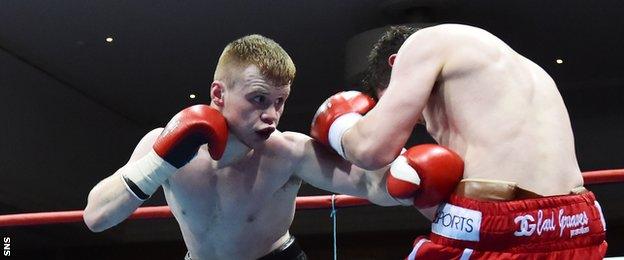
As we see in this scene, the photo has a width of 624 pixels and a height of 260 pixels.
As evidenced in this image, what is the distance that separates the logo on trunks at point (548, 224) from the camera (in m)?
1.38

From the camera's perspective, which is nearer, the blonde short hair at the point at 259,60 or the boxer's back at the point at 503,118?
the boxer's back at the point at 503,118

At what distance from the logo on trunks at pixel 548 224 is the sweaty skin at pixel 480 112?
6 cm

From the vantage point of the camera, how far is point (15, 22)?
17.2 ft

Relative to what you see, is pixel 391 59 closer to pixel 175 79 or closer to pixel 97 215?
pixel 97 215

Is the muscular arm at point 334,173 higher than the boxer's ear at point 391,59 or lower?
lower

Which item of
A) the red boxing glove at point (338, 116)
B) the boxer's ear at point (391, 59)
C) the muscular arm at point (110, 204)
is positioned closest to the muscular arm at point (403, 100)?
the red boxing glove at point (338, 116)

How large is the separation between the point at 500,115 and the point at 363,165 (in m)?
0.28

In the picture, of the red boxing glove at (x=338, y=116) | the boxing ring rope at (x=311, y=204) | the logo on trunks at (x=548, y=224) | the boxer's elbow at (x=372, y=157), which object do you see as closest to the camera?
the logo on trunks at (x=548, y=224)

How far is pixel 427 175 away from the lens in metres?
1.43

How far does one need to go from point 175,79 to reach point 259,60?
478 cm

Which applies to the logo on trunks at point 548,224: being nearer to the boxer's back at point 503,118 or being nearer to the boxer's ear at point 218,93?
the boxer's back at point 503,118

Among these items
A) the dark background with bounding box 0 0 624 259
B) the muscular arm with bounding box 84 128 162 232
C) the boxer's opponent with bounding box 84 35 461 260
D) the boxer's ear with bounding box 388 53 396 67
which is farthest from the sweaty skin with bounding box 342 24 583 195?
the dark background with bounding box 0 0 624 259

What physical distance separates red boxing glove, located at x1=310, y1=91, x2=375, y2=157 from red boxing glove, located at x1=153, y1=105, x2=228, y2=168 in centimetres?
21

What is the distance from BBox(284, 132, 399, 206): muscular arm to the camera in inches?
71.7
